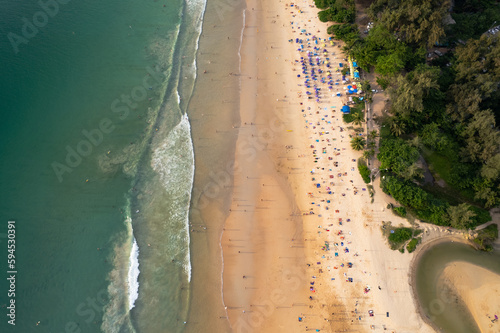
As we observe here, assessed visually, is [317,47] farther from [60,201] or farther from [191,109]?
[60,201]

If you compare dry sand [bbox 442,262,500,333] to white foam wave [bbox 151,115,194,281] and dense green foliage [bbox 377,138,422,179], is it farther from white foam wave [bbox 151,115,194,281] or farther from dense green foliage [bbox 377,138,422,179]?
white foam wave [bbox 151,115,194,281]

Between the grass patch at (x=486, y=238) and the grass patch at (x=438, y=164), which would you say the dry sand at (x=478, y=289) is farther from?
the grass patch at (x=438, y=164)

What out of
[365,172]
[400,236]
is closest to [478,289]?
[400,236]

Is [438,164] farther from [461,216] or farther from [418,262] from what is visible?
[418,262]

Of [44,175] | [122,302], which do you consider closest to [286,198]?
[122,302]

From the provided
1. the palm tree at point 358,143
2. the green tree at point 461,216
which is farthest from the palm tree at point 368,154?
the green tree at point 461,216
